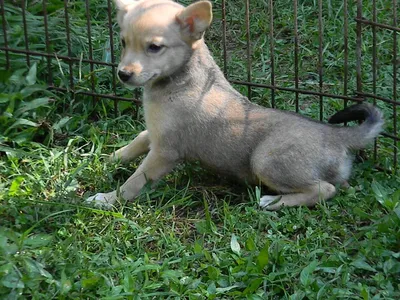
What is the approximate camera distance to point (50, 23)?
7.68 meters

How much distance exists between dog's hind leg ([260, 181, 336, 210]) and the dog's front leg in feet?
2.34

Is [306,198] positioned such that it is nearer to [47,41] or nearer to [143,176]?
[143,176]

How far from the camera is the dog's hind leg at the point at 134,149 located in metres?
6.42

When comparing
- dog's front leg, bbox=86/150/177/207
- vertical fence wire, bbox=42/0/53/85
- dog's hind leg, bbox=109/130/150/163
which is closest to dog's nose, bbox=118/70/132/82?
dog's front leg, bbox=86/150/177/207

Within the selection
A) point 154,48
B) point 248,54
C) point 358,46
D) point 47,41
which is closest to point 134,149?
point 154,48

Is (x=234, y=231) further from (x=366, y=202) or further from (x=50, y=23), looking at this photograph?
(x=50, y=23)

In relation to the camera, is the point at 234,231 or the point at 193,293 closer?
the point at 193,293

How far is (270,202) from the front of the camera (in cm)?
585

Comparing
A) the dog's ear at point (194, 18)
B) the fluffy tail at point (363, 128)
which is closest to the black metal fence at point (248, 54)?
the fluffy tail at point (363, 128)

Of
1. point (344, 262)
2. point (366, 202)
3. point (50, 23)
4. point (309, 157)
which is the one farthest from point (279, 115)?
point (50, 23)

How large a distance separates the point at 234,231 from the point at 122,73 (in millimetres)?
1253

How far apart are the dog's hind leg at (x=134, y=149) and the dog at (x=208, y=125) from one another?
285 millimetres

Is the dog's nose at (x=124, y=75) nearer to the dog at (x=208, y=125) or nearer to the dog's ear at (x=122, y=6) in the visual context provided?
the dog at (x=208, y=125)

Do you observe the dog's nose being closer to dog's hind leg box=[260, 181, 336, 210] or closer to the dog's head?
the dog's head
